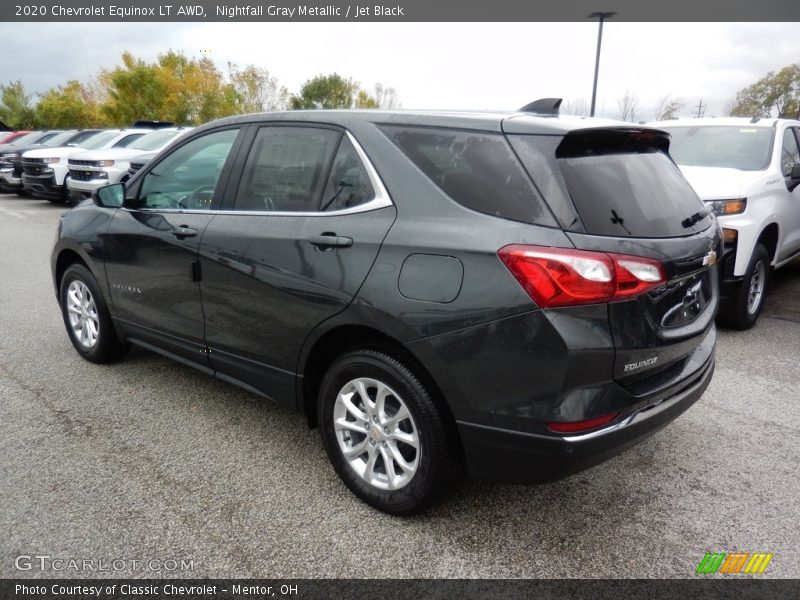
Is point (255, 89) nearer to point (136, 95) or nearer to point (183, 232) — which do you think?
point (136, 95)

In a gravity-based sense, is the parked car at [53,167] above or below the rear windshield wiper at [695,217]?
below

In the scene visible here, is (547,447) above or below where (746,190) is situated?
below

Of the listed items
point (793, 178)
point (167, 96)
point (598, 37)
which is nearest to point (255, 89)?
point (167, 96)

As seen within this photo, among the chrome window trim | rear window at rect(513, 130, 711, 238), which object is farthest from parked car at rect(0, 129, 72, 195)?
rear window at rect(513, 130, 711, 238)

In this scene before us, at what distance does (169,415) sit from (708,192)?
4.49 m

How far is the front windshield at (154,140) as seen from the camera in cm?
1392

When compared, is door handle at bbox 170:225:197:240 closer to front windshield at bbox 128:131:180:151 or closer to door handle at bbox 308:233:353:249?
door handle at bbox 308:233:353:249

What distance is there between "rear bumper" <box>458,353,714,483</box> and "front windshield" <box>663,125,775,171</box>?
4166mm

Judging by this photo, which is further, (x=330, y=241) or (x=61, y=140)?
(x=61, y=140)

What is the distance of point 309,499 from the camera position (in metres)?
2.89

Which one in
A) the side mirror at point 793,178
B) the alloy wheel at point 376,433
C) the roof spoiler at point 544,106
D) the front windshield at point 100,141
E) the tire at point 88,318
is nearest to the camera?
the alloy wheel at point 376,433

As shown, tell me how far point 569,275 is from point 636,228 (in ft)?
1.40

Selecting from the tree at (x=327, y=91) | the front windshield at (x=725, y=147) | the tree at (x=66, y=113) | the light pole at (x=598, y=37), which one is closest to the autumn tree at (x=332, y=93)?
the tree at (x=327, y=91)

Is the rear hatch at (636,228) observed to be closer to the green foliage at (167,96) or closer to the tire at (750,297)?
the tire at (750,297)
